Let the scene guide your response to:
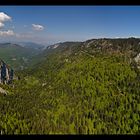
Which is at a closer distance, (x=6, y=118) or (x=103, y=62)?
(x=6, y=118)

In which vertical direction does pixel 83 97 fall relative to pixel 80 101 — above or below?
above

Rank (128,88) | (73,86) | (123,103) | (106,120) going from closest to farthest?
(106,120) → (123,103) → (128,88) → (73,86)

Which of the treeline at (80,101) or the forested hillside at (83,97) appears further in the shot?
the forested hillside at (83,97)

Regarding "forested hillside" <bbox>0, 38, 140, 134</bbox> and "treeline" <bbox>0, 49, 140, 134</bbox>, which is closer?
"treeline" <bbox>0, 49, 140, 134</bbox>

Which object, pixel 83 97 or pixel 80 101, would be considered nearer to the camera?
pixel 80 101

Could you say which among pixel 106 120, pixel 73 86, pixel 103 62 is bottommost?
pixel 106 120
